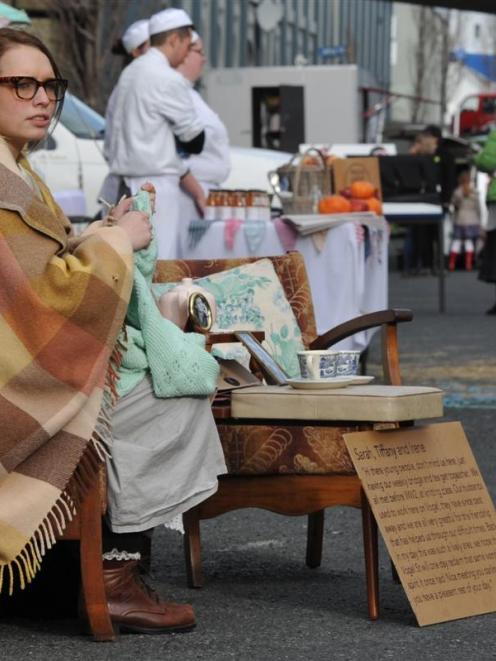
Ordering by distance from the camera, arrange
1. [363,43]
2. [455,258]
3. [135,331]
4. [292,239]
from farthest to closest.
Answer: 1. [363,43]
2. [455,258]
3. [292,239]
4. [135,331]

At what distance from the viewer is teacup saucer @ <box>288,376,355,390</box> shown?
16.2 feet

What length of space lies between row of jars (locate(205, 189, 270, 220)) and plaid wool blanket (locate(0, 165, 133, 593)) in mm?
5269

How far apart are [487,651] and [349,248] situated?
18.1 ft

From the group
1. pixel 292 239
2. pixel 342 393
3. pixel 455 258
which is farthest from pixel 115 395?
pixel 455 258

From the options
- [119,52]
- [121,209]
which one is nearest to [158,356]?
[121,209]

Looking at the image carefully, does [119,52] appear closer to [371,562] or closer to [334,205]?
[334,205]

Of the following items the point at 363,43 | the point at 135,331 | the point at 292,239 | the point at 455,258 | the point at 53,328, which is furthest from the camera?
the point at 363,43

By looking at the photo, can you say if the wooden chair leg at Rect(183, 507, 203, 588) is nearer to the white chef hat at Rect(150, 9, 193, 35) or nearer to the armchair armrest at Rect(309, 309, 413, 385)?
the armchair armrest at Rect(309, 309, 413, 385)

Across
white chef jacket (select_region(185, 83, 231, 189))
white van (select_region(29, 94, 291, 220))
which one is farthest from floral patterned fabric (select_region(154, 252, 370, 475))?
white van (select_region(29, 94, 291, 220))

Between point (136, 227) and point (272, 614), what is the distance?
110 centimetres

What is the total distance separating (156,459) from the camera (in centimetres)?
466

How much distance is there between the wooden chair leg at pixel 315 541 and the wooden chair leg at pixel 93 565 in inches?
47.4

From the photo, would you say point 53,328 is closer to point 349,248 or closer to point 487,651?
point 487,651

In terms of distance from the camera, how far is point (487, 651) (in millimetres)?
4512
